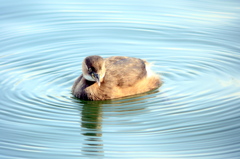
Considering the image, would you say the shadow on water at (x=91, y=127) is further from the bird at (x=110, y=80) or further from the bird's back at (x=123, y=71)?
the bird's back at (x=123, y=71)

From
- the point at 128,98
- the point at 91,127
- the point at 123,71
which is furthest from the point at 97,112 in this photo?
the point at 123,71

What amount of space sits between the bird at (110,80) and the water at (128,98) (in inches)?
7.9

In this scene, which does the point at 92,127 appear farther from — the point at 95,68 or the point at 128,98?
the point at 128,98

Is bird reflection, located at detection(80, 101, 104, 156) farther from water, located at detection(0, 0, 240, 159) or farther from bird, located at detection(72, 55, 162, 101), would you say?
bird, located at detection(72, 55, 162, 101)

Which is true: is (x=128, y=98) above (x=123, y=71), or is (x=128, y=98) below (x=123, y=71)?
below

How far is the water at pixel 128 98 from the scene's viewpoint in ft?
30.1

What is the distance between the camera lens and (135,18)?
52.4 ft

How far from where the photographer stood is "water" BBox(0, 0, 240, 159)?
9.17 meters

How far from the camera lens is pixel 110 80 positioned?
11.4 metres

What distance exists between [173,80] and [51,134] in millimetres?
3770

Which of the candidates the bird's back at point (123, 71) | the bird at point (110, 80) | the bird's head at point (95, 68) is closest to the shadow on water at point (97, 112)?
the bird at point (110, 80)

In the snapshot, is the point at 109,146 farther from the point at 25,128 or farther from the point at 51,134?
the point at 25,128

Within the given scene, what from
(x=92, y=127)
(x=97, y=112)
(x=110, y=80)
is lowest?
(x=92, y=127)

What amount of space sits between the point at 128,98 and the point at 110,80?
550mm
